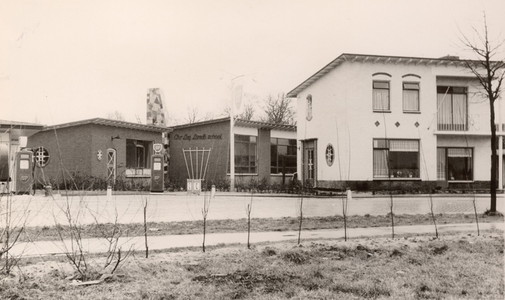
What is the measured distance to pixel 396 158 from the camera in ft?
87.6

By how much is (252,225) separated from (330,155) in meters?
16.2

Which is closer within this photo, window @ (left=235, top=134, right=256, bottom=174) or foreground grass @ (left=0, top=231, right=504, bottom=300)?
foreground grass @ (left=0, top=231, right=504, bottom=300)

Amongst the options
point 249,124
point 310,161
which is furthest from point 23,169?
point 310,161

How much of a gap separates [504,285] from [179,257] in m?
4.76

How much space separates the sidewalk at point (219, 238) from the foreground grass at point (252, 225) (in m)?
0.44

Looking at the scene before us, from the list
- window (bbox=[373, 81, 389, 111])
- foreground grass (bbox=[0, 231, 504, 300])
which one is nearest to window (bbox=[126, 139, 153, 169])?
window (bbox=[373, 81, 389, 111])

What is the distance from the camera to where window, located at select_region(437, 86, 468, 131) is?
28109 mm

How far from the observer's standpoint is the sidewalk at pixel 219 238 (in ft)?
28.4

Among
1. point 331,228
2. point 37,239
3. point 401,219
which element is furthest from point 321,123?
point 37,239

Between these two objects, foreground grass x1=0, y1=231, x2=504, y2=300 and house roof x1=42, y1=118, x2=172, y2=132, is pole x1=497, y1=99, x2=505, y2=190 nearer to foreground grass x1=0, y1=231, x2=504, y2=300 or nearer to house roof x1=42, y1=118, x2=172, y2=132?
house roof x1=42, y1=118, x2=172, y2=132

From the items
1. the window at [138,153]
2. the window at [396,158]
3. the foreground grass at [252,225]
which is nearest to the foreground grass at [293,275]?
the foreground grass at [252,225]

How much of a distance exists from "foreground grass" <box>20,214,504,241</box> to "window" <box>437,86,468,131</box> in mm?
14335

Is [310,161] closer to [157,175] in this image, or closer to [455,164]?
[455,164]

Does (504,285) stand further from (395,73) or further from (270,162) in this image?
(270,162)
